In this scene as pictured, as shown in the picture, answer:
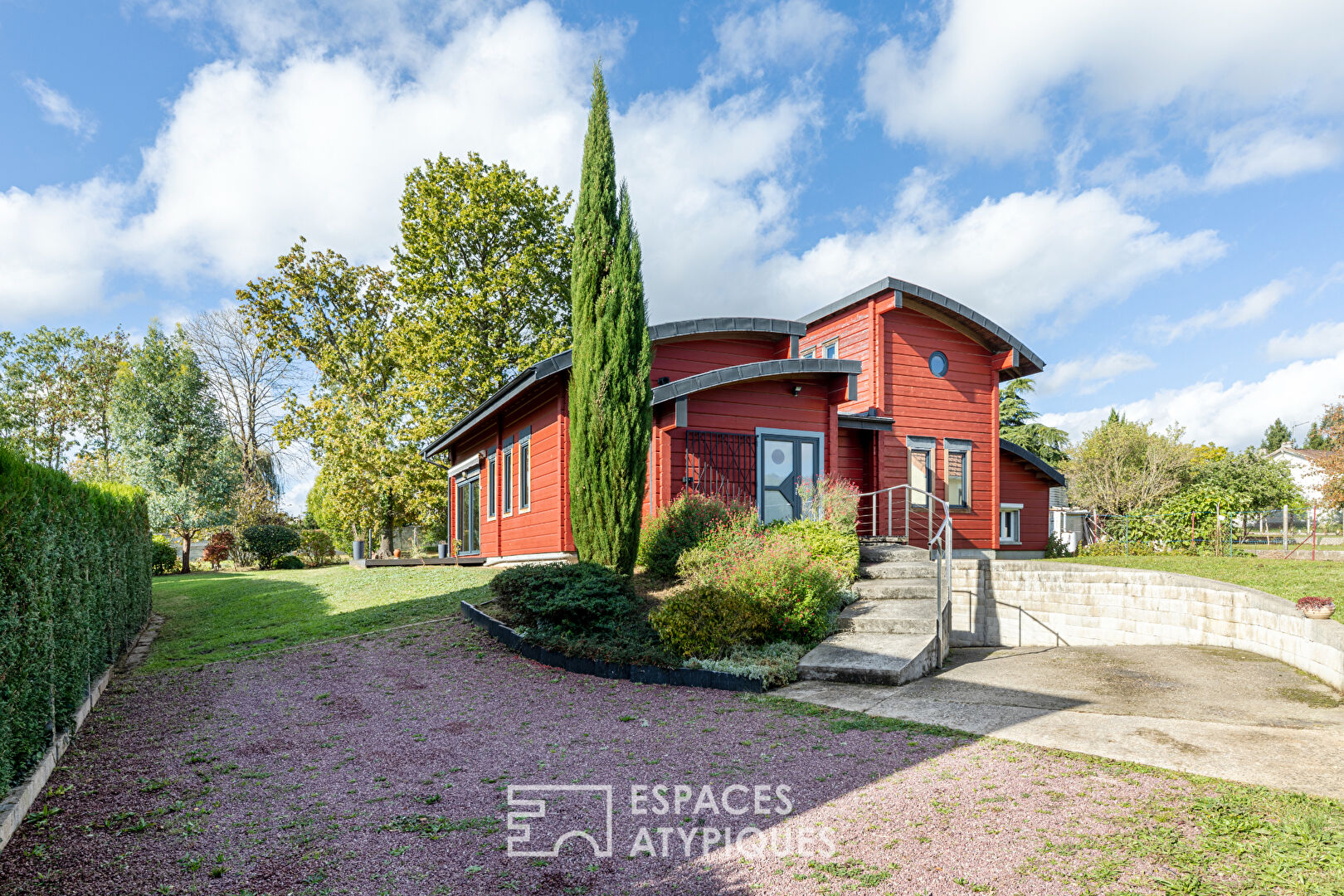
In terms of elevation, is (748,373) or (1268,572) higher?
(748,373)

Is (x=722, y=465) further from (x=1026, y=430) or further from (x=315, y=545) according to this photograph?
(x=1026, y=430)

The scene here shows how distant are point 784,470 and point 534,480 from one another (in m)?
5.33

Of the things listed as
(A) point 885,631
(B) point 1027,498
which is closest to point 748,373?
(A) point 885,631

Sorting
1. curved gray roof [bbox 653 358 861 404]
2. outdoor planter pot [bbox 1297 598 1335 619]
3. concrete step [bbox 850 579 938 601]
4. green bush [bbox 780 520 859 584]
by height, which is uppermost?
curved gray roof [bbox 653 358 861 404]

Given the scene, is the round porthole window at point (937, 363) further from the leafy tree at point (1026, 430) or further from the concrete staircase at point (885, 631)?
the leafy tree at point (1026, 430)

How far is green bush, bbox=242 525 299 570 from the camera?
83.9ft

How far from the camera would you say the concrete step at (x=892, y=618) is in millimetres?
8367

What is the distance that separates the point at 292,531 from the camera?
2627 centimetres

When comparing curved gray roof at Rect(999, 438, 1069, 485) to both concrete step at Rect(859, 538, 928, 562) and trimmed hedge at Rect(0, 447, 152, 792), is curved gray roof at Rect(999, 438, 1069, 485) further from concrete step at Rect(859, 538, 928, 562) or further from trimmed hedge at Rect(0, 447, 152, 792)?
trimmed hedge at Rect(0, 447, 152, 792)

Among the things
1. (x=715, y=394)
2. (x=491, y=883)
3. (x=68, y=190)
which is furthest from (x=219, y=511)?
(x=491, y=883)

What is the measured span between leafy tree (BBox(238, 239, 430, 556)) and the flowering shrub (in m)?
17.7

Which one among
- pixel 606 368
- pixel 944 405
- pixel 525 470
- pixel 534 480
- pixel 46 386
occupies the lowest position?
pixel 534 480

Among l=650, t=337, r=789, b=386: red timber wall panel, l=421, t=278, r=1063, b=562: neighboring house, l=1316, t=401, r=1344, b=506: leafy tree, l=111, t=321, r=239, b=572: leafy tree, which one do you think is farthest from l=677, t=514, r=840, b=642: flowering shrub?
l=111, t=321, r=239, b=572: leafy tree

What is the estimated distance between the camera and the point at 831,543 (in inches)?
417
